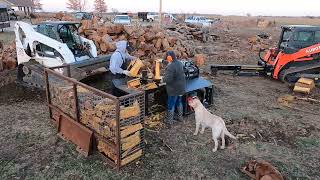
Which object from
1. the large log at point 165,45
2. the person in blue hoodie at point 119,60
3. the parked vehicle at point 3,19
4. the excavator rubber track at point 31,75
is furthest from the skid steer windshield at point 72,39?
the parked vehicle at point 3,19

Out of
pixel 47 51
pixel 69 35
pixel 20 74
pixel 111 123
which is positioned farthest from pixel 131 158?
pixel 69 35

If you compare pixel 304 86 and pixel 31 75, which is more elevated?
pixel 31 75

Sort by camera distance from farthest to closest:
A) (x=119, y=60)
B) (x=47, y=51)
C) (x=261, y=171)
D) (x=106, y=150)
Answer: (x=47, y=51) < (x=119, y=60) < (x=106, y=150) < (x=261, y=171)

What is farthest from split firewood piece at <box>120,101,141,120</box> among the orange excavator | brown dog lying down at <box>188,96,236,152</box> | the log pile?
the log pile

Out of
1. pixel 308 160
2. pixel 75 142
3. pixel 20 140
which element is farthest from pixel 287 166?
pixel 20 140

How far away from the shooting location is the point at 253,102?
31.7 ft

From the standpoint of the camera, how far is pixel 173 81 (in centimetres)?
717

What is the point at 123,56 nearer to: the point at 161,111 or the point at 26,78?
the point at 161,111

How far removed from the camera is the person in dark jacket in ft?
23.2

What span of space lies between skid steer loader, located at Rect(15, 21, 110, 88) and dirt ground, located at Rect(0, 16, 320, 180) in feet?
3.13

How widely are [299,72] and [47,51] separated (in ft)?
31.5

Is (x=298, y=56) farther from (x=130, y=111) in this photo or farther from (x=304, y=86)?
(x=130, y=111)

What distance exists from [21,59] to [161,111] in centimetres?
592

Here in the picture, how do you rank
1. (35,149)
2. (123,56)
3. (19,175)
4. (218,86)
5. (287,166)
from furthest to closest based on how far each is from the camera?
(218,86) → (123,56) → (35,149) → (287,166) → (19,175)
